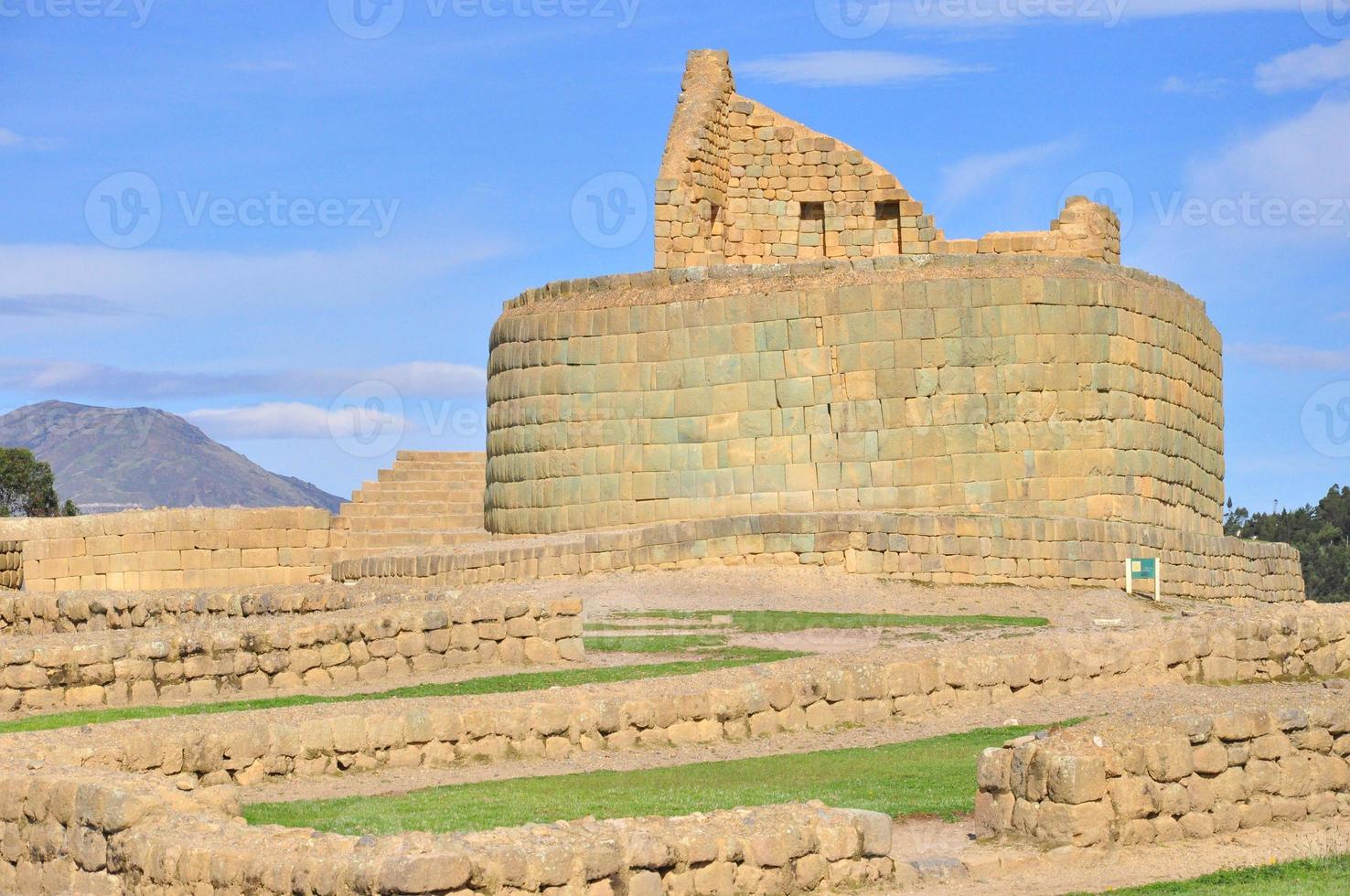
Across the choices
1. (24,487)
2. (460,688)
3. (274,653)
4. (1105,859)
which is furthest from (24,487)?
(1105,859)

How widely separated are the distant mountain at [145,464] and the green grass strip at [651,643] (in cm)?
14325

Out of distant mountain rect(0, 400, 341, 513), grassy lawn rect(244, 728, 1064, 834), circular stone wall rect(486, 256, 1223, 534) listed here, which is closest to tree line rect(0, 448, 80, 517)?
circular stone wall rect(486, 256, 1223, 534)

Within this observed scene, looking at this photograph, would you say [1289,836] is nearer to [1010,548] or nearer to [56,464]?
[1010,548]

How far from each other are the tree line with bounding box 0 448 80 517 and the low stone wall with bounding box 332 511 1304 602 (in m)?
44.3

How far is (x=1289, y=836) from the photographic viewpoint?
1219 cm

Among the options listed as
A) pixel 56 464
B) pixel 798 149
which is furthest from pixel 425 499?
pixel 56 464

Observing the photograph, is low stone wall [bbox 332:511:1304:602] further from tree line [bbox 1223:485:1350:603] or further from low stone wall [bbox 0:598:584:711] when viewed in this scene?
tree line [bbox 1223:485:1350:603]

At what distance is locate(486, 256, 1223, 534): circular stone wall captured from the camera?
92.6 feet

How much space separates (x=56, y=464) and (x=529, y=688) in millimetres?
168818

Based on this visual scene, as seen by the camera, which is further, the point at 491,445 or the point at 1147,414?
the point at 491,445

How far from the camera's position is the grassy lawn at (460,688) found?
16.9m

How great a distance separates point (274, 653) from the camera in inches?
732

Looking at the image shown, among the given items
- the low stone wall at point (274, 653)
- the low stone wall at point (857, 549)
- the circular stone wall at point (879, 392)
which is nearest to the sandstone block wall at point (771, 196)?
the circular stone wall at point (879, 392)

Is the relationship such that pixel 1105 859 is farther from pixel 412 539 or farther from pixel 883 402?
pixel 412 539
